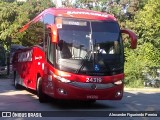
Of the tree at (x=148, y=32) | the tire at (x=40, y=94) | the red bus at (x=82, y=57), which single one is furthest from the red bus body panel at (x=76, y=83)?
the tree at (x=148, y=32)

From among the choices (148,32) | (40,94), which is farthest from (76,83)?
(148,32)

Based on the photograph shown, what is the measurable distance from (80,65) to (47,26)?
226cm

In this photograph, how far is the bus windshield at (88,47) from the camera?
40.9ft

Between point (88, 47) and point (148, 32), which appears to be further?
point (148, 32)

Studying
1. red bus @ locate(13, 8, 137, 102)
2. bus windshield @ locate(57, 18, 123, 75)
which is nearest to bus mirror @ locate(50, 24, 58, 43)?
red bus @ locate(13, 8, 137, 102)

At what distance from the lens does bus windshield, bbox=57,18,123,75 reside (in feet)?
40.9

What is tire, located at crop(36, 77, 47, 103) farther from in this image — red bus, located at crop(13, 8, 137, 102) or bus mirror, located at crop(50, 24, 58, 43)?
bus mirror, located at crop(50, 24, 58, 43)

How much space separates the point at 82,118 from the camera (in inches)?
420

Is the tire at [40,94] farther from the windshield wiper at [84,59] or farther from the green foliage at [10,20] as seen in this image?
the green foliage at [10,20]

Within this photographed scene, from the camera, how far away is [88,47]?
12648 mm

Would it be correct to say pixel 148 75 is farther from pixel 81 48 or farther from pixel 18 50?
pixel 81 48

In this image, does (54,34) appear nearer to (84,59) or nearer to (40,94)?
(84,59)

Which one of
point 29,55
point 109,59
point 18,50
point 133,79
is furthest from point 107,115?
point 133,79

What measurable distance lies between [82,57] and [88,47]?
417 mm
